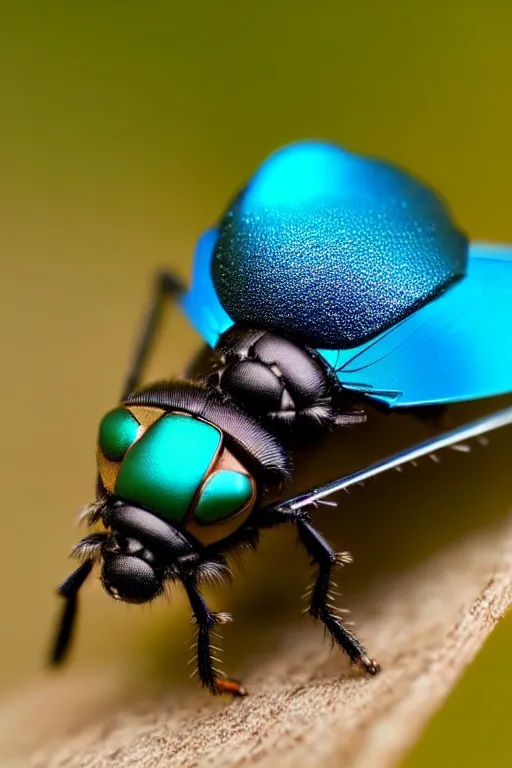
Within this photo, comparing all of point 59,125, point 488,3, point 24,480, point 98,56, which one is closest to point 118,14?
point 98,56

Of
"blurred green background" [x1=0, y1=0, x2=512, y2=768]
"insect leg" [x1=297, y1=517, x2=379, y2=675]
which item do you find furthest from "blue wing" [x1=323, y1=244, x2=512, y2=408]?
"blurred green background" [x1=0, y1=0, x2=512, y2=768]

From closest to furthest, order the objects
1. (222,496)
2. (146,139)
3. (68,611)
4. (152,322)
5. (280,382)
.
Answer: (222,496) → (280,382) → (68,611) → (152,322) → (146,139)

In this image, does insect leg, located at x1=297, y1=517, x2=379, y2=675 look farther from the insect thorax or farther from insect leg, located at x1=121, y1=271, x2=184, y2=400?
insect leg, located at x1=121, y1=271, x2=184, y2=400

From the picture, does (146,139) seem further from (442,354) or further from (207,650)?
(207,650)

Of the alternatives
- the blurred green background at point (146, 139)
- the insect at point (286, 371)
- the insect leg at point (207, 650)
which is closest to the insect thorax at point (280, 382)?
the insect at point (286, 371)

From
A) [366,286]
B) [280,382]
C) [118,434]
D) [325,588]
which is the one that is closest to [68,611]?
[118,434]
